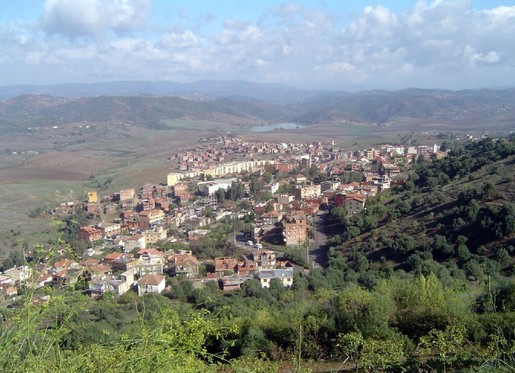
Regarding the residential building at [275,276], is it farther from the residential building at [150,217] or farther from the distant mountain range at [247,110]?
the distant mountain range at [247,110]

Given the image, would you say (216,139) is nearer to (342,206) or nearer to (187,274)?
(342,206)

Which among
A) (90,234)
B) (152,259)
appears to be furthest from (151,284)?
(90,234)

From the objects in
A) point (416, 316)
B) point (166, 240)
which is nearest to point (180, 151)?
point (166, 240)

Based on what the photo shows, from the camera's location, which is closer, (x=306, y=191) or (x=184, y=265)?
(x=184, y=265)

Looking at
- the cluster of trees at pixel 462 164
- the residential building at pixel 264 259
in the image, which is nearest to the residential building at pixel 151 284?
the residential building at pixel 264 259

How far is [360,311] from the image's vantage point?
533cm

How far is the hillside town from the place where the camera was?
40.1 feet

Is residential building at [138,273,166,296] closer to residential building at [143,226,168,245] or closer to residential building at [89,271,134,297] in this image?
residential building at [89,271,134,297]

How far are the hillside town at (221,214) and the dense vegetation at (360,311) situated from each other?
513mm

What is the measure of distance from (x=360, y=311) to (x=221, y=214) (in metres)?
15.5

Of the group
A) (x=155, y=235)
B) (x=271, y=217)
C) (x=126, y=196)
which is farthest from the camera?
(x=126, y=196)

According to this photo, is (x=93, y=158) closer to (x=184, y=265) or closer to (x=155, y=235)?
(x=155, y=235)

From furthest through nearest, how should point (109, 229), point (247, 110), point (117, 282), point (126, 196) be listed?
point (247, 110)
point (126, 196)
point (109, 229)
point (117, 282)

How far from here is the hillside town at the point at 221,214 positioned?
40.1 ft
